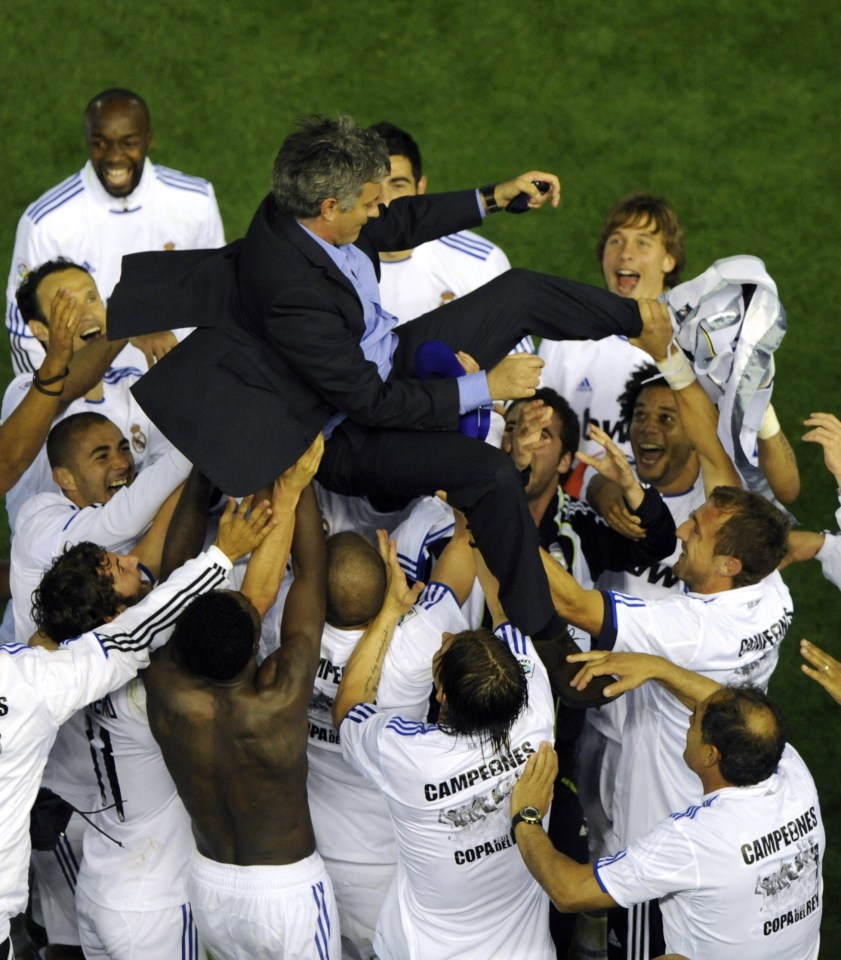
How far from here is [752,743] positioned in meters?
4.57

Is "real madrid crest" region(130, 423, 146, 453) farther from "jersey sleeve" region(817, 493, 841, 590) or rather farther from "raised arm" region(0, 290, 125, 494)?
"jersey sleeve" region(817, 493, 841, 590)

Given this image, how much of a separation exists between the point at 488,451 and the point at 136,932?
2026 mm

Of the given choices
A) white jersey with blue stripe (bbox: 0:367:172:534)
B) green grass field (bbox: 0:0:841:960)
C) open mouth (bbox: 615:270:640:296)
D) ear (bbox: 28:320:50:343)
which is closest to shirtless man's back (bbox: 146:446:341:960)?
white jersey with blue stripe (bbox: 0:367:172:534)

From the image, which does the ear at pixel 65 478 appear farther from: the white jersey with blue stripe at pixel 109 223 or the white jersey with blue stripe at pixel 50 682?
the white jersey with blue stripe at pixel 109 223

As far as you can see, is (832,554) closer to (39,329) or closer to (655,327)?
(655,327)

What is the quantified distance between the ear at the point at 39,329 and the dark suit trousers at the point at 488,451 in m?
1.76

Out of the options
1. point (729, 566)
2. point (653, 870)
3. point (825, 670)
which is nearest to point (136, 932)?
point (653, 870)

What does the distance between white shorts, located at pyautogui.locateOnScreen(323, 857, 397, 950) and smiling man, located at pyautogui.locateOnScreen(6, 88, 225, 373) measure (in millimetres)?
3157

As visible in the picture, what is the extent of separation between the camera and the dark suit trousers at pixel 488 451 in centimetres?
482

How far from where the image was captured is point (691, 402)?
561 cm

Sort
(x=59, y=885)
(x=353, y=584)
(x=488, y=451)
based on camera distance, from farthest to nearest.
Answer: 1. (x=59, y=885)
2. (x=353, y=584)
3. (x=488, y=451)

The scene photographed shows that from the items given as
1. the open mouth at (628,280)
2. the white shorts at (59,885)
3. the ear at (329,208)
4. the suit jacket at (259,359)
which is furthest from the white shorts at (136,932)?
the open mouth at (628,280)

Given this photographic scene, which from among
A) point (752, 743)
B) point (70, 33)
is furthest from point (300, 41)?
Result: point (752, 743)

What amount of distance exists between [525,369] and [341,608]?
98cm
